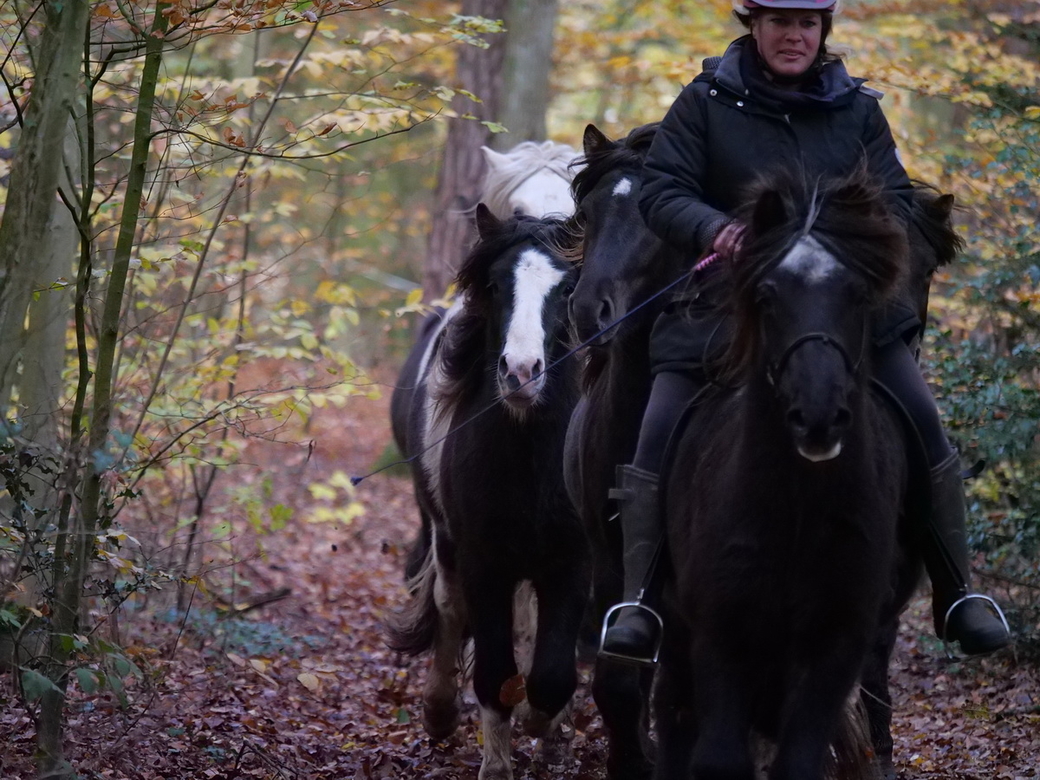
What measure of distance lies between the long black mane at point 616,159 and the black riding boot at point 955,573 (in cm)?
190

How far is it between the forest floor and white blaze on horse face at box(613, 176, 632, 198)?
2.09 meters

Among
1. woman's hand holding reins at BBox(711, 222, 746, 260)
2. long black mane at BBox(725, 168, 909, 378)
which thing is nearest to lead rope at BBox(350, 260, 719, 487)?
woman's hand holding reins at BBox(711, 222, 746, 260)

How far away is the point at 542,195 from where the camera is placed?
8336mm

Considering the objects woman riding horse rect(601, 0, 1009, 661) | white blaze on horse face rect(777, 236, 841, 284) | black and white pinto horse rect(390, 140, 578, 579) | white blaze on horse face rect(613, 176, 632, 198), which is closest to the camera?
white blaze on horse face rect(777, 236, 841, 284)

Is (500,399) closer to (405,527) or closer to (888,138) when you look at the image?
(888,138)

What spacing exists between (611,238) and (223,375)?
3.40m

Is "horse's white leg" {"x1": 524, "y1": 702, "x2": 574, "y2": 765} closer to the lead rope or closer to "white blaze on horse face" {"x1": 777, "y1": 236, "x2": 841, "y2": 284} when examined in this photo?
the lead rope

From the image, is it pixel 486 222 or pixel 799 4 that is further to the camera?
pixel 486 222

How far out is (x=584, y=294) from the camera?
4.89 meters

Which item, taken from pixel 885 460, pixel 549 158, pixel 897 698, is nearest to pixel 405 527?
pixel 549 158

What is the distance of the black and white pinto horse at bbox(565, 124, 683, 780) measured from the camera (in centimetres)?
499

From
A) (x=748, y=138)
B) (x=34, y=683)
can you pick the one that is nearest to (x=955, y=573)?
(x=748, y=138)

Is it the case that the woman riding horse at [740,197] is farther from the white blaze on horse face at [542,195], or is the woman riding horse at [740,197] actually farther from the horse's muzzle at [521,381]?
the white blaze on horse face at [542,195]

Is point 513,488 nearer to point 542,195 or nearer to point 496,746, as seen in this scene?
point 496,746
